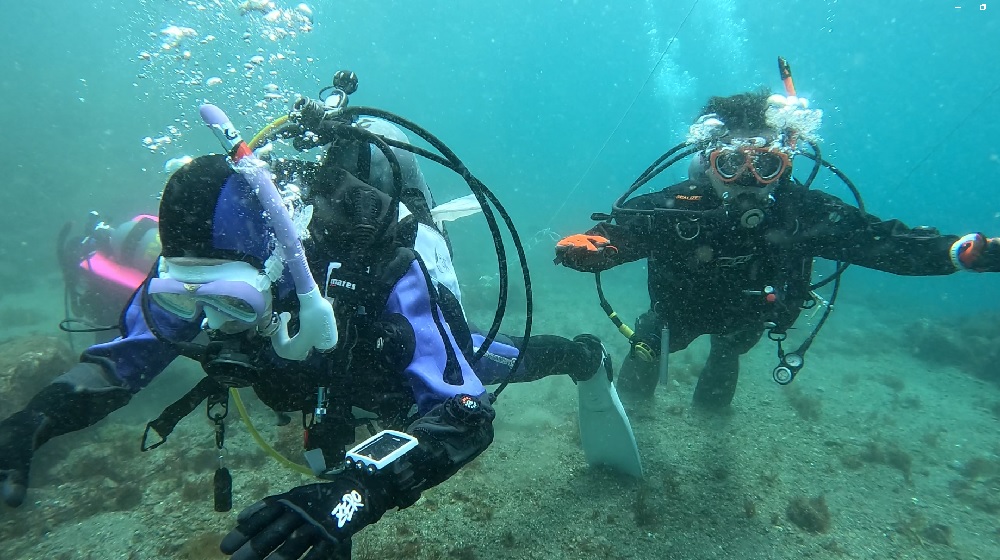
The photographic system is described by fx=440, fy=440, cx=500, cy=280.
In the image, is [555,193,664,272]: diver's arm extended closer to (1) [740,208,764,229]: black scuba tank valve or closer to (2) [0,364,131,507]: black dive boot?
(1) [740,208,764,229]: black scuba tank valve

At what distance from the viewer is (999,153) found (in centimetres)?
10300

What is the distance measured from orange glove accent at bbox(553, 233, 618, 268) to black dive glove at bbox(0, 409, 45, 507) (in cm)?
388

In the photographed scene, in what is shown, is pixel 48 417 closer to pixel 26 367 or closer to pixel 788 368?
pixel 788 368

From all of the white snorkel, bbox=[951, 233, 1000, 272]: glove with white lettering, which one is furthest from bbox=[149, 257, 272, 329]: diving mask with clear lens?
bbox=[951, 233, 1000, 272]: glove with white lettering

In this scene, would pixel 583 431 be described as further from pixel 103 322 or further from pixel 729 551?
pixel 103 322

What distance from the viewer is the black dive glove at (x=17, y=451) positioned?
6.98 ft

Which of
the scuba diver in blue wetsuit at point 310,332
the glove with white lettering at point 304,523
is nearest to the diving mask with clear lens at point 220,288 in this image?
the scuba diver in blue wetsuit at point 310,332

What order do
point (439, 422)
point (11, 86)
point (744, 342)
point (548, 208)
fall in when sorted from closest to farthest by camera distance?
point (439, 422)
point (744, 342)
point (11, 86)
point (548, 208)

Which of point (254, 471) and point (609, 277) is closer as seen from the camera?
point (254, 471)

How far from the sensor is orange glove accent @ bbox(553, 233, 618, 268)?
4.37 meters

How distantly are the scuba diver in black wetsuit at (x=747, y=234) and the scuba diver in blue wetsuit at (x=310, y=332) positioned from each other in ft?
7.16

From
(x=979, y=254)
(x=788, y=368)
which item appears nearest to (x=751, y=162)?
(x=979, y=254)

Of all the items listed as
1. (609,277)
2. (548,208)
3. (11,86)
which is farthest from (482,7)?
(609,277)

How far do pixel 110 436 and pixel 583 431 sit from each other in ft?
22.0
